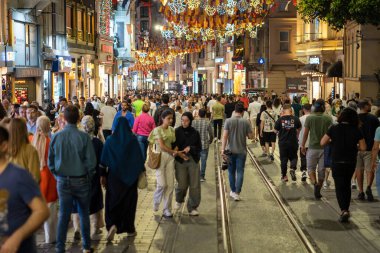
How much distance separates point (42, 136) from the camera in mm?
10523

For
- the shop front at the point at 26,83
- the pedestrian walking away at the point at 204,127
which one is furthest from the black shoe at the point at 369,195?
the shop front at the point at 26,83

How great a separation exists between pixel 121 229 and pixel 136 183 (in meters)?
0.71

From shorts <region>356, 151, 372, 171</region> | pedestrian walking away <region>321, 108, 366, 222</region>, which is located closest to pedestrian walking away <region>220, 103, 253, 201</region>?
shorts <region>356, 151, 372, 171</region>

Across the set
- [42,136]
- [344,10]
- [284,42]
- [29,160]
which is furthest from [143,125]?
[284,42]

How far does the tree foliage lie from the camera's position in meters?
22.3

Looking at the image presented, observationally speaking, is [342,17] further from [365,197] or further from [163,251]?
[163,251]

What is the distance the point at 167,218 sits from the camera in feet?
41.8

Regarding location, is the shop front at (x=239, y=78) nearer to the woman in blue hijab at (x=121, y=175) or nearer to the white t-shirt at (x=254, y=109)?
the white t-shirt at (x=254, y=109)

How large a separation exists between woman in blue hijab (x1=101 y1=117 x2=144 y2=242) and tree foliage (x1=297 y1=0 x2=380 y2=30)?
13301mm

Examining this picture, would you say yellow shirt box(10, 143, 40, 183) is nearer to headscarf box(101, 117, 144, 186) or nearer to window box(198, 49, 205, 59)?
headscarf box(101, 117, 144, 186)

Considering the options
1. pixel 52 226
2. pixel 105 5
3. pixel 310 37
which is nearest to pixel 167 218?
pixel 52 226

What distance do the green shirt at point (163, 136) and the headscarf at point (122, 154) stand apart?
1.99 metres

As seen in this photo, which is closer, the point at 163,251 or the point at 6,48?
the point at 163,251

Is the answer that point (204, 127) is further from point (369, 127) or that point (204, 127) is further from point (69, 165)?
point (69, 165)
